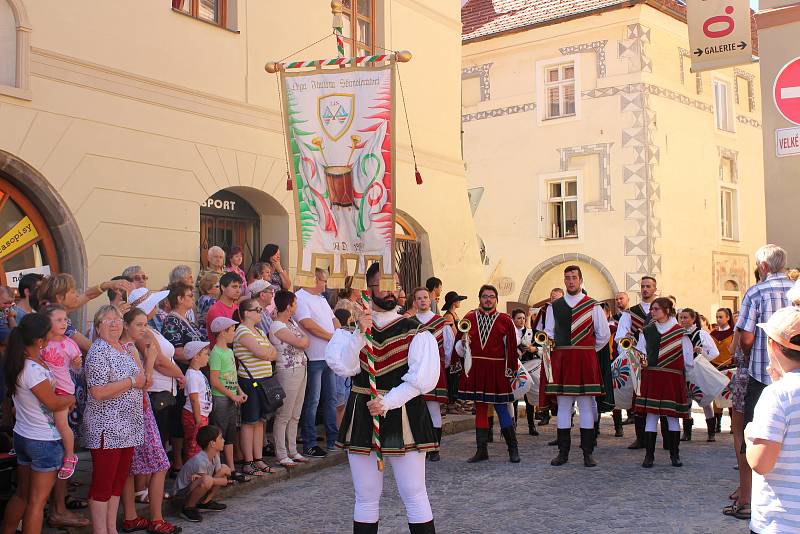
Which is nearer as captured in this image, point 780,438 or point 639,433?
point 780,438

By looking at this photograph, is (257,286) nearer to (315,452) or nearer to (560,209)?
(315,452)

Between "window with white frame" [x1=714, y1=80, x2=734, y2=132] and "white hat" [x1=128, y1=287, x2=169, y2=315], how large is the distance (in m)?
19.9

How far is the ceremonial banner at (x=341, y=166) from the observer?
6.79 metres

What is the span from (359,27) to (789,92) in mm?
6014

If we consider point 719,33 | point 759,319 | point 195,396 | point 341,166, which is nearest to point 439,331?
point 341,166

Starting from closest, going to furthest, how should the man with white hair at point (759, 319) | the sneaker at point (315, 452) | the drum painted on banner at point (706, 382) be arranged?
the man with white hair at point (759, 319), the sneaker at point (315, 452), the drum painted on banner at point (706, 382)

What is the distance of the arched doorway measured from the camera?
429 inches

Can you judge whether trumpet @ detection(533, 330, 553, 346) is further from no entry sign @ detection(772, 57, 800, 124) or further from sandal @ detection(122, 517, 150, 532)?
sandal @ detection(122, 517, 150, 532)

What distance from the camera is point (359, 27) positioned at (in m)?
13.0

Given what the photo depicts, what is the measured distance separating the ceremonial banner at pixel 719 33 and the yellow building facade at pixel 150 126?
4466mm

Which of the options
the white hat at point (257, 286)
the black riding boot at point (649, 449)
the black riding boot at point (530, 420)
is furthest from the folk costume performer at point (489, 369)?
the white hat at point (257, 286)

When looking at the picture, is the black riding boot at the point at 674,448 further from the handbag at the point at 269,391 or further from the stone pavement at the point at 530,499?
the handbag at the point at 269,391

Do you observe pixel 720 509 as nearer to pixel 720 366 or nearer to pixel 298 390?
pixel 298 390

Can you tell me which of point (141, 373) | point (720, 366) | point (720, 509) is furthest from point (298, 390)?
point (720, 366)
